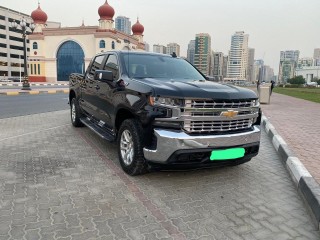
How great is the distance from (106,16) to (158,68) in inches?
2105

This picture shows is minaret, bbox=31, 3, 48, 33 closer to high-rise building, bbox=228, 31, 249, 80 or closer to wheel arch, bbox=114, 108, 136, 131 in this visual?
wheel arch, bbox=114, 108, 136, 131

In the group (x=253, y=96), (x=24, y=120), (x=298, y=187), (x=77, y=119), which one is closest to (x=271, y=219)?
(x=298, y=187)

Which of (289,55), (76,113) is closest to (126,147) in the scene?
(76,113)

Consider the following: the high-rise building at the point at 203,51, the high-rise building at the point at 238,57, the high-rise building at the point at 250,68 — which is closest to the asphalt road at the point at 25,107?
the high-rise building at the point at 203,51

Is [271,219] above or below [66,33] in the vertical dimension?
below

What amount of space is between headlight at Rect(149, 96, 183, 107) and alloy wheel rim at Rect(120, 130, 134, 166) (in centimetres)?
71

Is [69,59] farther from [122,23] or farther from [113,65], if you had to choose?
[122,23]

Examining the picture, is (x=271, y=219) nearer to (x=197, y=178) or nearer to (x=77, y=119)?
(x=197, y=178)

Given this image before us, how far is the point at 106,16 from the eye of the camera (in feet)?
178

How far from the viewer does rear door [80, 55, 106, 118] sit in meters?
5.67

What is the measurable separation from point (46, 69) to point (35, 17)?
34.2 feet

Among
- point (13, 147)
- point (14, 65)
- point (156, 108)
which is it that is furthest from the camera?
point (14, 65)

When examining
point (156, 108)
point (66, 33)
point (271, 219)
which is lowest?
point (271, 219)

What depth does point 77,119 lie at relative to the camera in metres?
7.41
